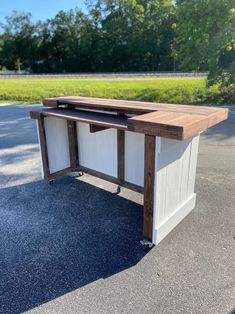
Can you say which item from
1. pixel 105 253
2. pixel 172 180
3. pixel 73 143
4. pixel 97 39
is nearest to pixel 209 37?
pixel 73 143

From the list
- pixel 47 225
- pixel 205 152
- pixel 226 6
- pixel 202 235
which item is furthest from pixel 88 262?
pixel 226 6

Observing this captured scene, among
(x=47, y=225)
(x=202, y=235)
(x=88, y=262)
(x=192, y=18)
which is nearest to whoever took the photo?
(x=88, y=262)

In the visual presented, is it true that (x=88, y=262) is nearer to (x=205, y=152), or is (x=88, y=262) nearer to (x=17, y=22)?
(x=205, y=152)

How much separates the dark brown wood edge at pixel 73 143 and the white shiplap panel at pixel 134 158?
774 mm

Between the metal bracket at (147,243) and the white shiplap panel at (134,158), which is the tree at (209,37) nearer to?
the white shiplap panel at (134,158)

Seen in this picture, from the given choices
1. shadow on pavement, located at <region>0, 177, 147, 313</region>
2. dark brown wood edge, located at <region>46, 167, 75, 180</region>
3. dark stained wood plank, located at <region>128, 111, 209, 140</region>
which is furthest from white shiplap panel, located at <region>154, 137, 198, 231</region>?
dark brown wood edge, located at <region>46, 167, 75, 180</region>

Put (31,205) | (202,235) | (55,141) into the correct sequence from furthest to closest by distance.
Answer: (55,141) < (31,205) < (202,235)

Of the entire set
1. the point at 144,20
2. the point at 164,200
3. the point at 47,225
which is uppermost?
the point at 144,20

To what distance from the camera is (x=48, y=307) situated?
4.58ft

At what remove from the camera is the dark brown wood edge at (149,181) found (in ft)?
5.41

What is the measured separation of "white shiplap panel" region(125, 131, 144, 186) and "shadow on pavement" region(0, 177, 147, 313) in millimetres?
244

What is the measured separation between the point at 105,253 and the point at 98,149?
1300 millimetres

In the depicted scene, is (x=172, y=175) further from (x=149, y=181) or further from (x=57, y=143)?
(x=57, y=143)

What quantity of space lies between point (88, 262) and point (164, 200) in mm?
678
